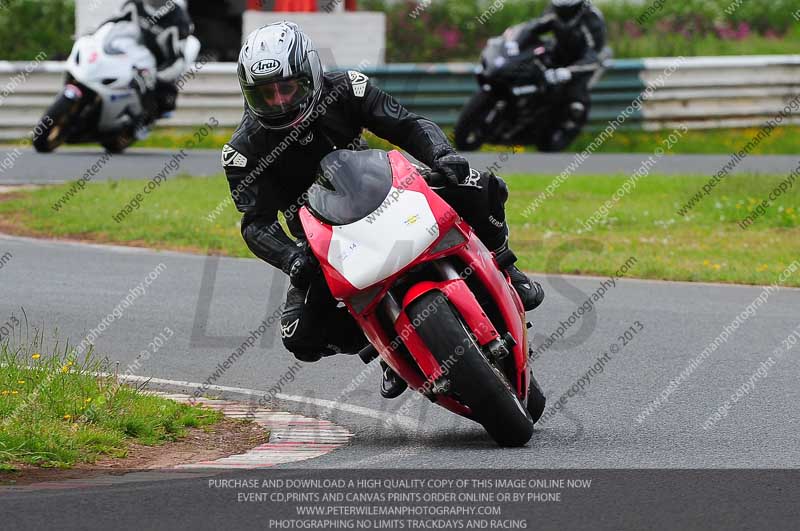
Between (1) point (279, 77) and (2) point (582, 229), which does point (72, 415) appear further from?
(2) point (582, 229)

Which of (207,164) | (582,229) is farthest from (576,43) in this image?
(582,229)

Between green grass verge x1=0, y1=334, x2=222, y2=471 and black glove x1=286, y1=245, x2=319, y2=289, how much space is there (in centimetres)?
95

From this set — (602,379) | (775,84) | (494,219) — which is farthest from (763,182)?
(494,219)

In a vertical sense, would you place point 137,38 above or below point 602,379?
below

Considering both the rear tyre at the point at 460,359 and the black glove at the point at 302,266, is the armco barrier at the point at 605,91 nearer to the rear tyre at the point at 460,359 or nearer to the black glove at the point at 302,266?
the black glove at the point at 302,266

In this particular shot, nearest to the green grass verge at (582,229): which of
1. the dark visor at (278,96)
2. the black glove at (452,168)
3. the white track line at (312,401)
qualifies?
the white track line at (312,401)

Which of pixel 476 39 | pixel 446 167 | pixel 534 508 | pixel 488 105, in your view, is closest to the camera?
pixel 534 508

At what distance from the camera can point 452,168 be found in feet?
20.6

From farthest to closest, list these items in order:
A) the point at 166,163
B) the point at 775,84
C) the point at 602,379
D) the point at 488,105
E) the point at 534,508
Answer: the point at 775,84 → the point at 488,105 → the point at 166,163 → the point at 602,379 → the point at 534,508

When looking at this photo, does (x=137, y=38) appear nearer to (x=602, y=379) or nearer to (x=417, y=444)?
(x=602, y=379)

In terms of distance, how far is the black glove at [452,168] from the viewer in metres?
6.26

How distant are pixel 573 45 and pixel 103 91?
6.26m

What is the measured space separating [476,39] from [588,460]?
23068mm

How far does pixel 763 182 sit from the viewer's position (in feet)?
54.0
